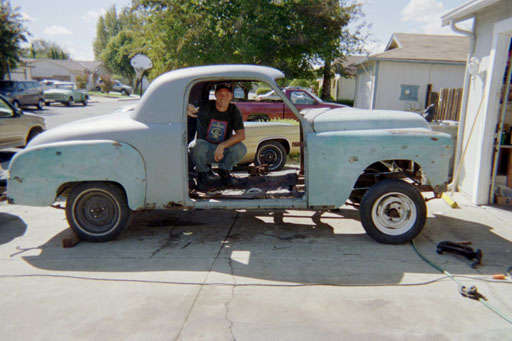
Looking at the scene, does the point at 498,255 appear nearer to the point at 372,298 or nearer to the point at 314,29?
the point at 372,298

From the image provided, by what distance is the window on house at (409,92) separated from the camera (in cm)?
1883

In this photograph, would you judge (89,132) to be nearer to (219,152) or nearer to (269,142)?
(219,152)

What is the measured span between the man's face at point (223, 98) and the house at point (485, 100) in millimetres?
4165

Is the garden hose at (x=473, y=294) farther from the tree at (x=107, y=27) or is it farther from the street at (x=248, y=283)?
the tree at (x=107, y=27)

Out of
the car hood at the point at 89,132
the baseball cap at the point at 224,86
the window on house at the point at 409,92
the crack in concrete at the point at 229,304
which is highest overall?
the window on house at the point at 409,92

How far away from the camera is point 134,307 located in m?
3.32

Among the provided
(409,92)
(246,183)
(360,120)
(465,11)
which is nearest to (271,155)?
(246,183)

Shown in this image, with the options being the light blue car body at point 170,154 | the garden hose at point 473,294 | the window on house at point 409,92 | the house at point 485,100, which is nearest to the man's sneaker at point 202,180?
the light blue car body at point 170,154

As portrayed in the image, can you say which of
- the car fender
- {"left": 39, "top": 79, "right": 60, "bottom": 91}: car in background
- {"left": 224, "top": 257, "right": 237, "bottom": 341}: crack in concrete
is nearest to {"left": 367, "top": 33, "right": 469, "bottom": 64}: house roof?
the car fender

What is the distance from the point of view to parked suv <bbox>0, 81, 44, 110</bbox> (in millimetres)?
22266

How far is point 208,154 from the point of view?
5254 millimetres

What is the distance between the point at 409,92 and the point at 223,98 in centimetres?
1600

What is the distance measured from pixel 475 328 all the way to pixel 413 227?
66.0 inches

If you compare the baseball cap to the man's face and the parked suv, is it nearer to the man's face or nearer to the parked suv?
the man's face
